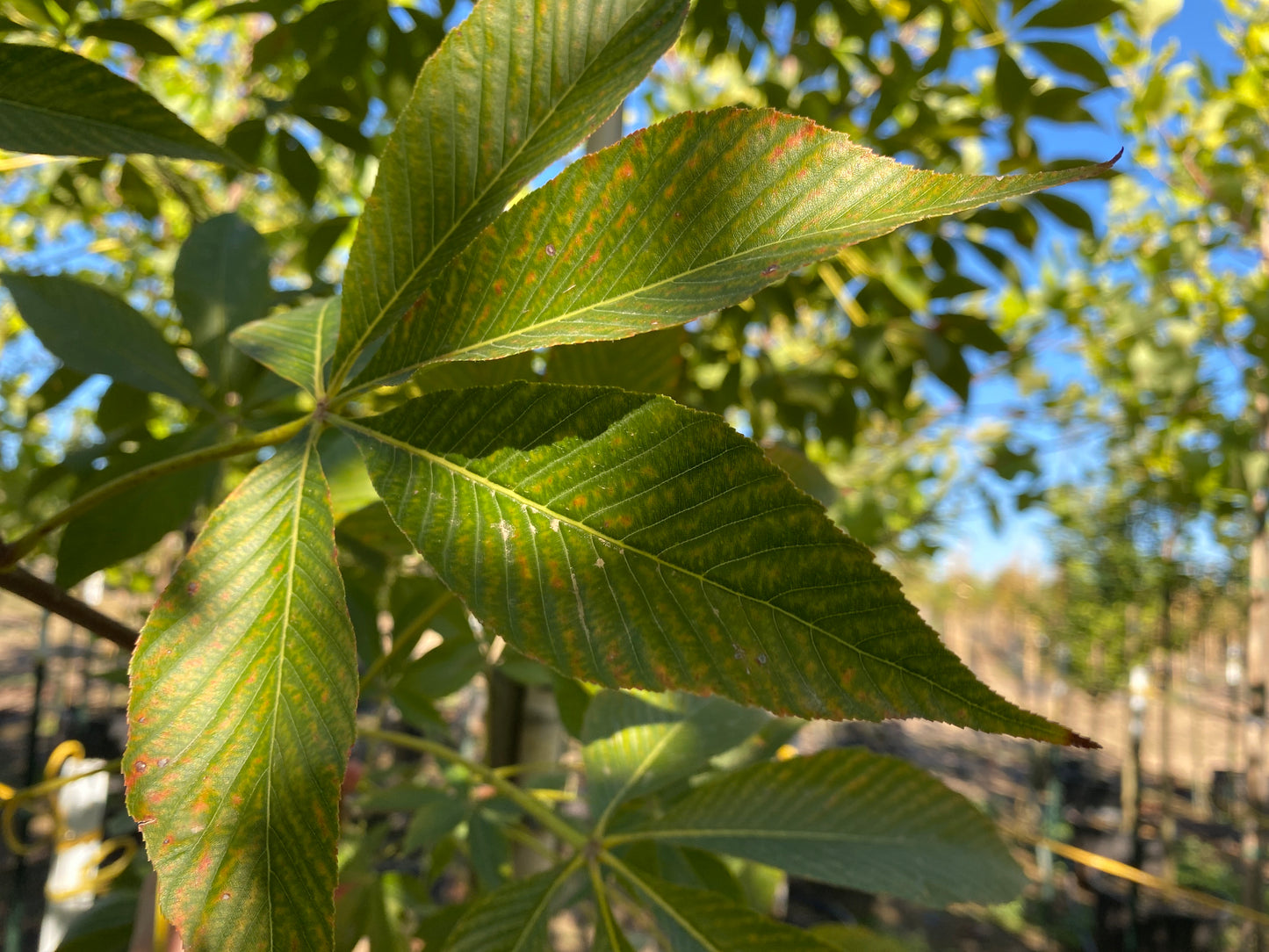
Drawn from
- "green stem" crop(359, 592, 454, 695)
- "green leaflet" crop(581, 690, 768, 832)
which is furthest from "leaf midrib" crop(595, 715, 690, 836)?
"green stem" crop(359, 592, 454, 695)

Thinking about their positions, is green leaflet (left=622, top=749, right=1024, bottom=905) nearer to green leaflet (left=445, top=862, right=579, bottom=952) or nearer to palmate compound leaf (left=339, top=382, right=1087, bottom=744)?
green leaflet (left=445, top=862, right=579, bottom=952)

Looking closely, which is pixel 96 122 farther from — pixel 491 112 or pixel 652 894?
pixel 652 894

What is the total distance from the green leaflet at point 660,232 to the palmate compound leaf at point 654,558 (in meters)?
0.03

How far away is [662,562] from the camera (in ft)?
1.06

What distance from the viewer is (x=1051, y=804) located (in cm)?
572

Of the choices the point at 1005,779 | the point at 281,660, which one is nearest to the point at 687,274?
the point at 281,660

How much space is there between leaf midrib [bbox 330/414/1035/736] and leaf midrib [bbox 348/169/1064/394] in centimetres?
4

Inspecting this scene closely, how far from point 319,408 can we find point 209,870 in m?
0.20

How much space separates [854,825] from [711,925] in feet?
0.52

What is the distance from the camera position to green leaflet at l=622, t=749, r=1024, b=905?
60cm

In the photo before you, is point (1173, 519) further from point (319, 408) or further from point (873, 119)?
point (319, 408)

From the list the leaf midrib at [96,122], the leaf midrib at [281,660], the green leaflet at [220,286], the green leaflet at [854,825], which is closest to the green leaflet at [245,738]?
the leaf midrib at [281,660]

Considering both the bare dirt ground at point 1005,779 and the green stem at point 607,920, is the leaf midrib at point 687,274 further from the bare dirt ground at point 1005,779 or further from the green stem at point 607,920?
the bare dirt ground at point 1005,779

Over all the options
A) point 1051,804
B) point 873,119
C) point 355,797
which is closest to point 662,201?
point 355,797
